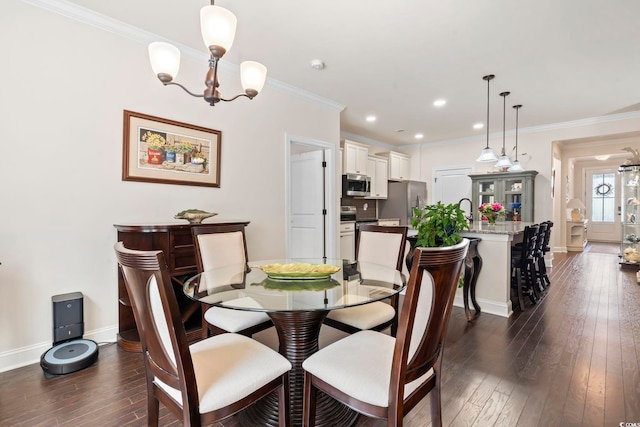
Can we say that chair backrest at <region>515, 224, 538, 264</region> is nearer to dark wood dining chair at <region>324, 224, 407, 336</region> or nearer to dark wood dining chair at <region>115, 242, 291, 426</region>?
dark wood dining chair at <region>324, 224, 407, 336</region>

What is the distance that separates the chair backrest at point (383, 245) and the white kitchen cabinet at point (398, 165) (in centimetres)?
438

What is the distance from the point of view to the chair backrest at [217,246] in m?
2.25

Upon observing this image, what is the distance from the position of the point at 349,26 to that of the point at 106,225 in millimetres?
2643

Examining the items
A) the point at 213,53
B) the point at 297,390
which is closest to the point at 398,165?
the point at 213,53

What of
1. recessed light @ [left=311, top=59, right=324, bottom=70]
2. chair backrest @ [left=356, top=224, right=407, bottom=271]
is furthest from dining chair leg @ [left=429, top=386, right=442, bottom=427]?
recessed light @ [left=311, top=59, right=324, bottom=70]

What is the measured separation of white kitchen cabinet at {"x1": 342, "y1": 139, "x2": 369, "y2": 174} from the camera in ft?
17.7

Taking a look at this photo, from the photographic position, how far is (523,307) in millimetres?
3381

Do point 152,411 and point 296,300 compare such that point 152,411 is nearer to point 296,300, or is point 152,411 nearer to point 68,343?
point 296,300

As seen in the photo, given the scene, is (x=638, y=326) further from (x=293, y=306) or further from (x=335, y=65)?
(x=335, y=65)

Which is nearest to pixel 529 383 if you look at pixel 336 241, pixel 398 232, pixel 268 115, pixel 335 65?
pixel 398 232

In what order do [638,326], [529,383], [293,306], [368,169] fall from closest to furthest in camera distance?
[293,306], [529,383], [638,326], [368,169]

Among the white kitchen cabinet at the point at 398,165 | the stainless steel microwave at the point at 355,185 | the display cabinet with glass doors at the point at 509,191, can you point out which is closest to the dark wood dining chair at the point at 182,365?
the stainless steel microwave at the point at 355,185

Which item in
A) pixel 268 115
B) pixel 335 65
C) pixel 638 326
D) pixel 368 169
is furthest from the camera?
pixel 368 169

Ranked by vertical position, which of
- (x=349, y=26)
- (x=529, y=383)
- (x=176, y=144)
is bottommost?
(x=529, y=383)
